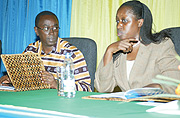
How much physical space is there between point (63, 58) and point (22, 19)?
76.8 inches

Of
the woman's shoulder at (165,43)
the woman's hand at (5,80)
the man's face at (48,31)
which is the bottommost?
the woman's hand at (5,80)

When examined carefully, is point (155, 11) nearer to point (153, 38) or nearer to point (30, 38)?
point (153, 38)

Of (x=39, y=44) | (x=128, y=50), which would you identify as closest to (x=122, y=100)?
(x=128, y=50)

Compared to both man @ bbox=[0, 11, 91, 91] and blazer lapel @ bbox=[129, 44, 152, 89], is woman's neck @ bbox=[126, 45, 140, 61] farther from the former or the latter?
man @ bbox=[0, 11, 91, 91]

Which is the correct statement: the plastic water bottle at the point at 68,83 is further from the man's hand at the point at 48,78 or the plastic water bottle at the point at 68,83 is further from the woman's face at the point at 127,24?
the woman's face at the point at 127,24

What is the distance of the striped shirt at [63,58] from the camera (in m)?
2.10

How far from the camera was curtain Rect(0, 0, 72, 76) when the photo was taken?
3621mm

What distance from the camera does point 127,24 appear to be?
1.94m

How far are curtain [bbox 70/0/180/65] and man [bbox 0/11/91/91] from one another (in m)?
1.06

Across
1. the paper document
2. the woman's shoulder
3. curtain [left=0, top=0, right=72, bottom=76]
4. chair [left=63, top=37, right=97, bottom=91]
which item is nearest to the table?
the paper document

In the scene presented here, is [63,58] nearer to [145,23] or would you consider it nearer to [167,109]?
[145,23]

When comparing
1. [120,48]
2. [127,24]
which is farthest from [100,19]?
[120,48]

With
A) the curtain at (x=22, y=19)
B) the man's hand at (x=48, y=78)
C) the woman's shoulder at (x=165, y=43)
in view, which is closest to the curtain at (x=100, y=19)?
the curtain at (x=22, y=19)

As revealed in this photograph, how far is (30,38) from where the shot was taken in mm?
3891
